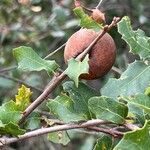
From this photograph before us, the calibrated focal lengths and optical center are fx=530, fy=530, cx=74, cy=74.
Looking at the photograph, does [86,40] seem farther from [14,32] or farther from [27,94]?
[14,32]

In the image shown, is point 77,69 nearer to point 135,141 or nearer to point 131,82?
point 131,82

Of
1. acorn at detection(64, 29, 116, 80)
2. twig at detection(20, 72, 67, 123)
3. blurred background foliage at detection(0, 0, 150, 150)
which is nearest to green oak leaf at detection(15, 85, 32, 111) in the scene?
twig at detection(20, 72, 67, 123)

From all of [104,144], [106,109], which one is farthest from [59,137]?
[106,109]

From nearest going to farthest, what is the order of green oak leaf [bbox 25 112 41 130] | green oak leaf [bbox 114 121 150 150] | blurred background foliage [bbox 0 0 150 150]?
1. green oak leaf [bbox 114 121 150 150]
2. green oak leaf [bbox 25 112 41 130]
3. blurred background foliage [bbox 0 0 150 150]

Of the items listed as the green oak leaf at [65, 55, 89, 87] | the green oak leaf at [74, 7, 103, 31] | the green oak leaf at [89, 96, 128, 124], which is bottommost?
the green oak leaf at [89, 96, 128, 124]

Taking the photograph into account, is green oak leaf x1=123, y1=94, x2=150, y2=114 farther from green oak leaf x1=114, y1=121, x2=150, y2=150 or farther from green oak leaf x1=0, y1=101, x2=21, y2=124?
green oak leaf x1=0, y1=101, x2=21, y2=124

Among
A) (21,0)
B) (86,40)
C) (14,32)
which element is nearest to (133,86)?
(86,40)

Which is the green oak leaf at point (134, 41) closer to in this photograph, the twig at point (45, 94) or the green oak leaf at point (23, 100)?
the twig at point (45, 94)
